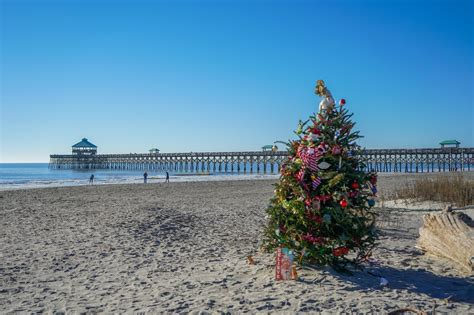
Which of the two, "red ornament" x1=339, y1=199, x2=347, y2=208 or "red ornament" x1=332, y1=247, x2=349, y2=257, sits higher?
"red ornament" x1=339, y1=199, x2=347, y2=208

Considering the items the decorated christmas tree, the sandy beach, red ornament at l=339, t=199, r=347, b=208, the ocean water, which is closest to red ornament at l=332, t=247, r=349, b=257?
the decorated christmas tree

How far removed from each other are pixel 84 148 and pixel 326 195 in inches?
3189

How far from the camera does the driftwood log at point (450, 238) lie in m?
5.21

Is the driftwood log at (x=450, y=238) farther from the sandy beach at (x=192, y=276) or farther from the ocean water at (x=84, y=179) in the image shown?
the ocean water at (x=84, y=179)

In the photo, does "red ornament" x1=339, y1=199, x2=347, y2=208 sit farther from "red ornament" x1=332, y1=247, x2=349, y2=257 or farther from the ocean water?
the ocean water

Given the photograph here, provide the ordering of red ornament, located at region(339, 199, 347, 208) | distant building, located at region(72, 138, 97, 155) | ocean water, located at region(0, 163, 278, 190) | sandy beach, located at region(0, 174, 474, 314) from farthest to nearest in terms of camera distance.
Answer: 1. distant building, located at region(72, 138, 97, 155)
2. ocean water, located at region(0, 163, 278, 190)
3. red ornament, located at region(339, 199, 347, 208)
4. sandy beach, located at region(0, 174, 474, 314)

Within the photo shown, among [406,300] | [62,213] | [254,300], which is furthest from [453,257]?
[62,213]

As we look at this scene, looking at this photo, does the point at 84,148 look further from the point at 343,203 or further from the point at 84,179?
the point at 343,203

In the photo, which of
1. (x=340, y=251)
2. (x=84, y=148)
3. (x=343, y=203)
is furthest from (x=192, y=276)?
(x=84, y=148)

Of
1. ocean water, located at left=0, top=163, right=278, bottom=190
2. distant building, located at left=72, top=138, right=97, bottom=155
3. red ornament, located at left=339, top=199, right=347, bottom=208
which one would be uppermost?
distant building, located at left=72, top=138, right=97, bottom=155

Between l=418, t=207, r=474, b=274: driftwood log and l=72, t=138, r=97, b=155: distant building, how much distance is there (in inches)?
3143

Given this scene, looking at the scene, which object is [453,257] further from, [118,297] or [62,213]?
[62,213]

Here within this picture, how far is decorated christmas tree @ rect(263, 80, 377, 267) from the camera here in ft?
15.0

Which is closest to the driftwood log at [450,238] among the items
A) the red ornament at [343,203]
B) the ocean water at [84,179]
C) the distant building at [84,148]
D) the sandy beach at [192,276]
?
the sandy beach at [192,276]
